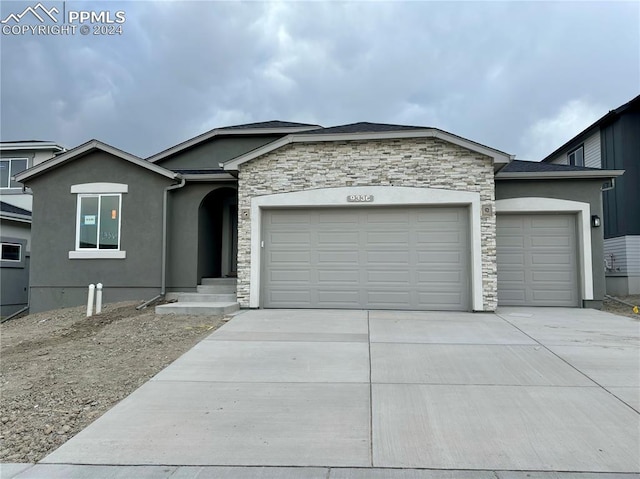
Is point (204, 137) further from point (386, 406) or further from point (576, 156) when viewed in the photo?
point (576, 156)

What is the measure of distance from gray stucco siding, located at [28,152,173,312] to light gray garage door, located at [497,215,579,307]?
29.8 ft

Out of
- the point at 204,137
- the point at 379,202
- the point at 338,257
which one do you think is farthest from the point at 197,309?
the point at 204,137

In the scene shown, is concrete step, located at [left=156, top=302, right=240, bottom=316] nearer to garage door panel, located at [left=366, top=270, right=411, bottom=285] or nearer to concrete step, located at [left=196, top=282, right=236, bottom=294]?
concrete step, located at [left=196, top=282, right=236, bottom=294]

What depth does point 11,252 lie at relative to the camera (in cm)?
1480

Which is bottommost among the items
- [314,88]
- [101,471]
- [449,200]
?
[101,471]

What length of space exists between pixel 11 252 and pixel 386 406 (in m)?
15.1

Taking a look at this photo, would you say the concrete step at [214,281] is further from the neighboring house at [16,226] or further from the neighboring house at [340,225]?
the neighboring house at [16,226]

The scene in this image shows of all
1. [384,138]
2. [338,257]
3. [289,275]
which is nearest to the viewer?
[384,138]

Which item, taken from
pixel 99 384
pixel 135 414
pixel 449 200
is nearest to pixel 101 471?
pixel 135 414

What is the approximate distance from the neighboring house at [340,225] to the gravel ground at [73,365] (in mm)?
1867

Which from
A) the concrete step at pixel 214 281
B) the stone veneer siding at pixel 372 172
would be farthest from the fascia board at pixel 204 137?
the concrete step at pixel 214 281

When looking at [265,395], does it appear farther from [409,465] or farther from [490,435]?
[490,435]

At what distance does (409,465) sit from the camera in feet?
11.2

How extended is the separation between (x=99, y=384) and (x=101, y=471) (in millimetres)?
2273
